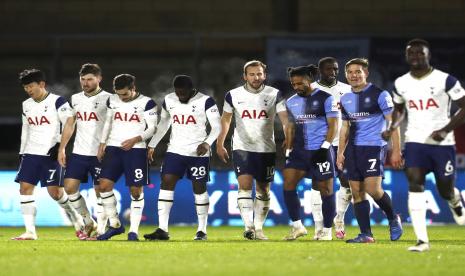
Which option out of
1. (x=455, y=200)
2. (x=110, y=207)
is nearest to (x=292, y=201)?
(x=110, y=207)

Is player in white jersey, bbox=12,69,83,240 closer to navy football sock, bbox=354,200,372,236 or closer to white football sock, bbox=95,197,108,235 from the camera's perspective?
white football sock, bbox=95,197,108,235

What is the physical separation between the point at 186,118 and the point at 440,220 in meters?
6.34

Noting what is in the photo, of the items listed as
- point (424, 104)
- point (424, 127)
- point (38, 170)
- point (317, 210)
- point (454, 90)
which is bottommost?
point (317, 210)

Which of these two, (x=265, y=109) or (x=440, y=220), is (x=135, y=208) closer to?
(x=265, y=109)

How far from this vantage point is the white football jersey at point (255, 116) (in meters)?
13.4

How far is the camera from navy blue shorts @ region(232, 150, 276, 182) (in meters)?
13.4

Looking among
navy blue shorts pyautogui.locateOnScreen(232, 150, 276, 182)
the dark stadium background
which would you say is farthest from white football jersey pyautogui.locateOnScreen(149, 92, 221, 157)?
the dark stadium background

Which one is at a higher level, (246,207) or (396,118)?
(396,118)

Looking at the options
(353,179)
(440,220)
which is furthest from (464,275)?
(440,220)

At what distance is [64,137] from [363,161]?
139 inches

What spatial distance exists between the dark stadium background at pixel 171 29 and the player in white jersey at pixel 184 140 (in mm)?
7807

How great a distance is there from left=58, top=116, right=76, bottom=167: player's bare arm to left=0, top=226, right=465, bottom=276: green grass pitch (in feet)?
3.13

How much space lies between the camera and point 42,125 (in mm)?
13531

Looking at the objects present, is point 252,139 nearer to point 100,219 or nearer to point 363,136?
point 363,136
